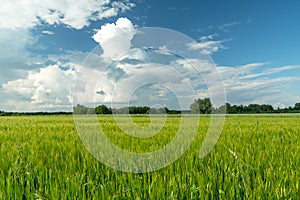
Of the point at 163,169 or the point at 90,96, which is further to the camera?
the point at 90,96

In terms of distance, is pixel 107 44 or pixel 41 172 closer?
pixel 41 172

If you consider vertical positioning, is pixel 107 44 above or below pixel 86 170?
above

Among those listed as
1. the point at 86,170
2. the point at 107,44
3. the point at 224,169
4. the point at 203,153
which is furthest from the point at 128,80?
the point at 224,169

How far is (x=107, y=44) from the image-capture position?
388cm

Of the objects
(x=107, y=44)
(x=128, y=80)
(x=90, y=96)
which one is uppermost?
(x=107, y=44)

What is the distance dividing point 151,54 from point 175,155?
7.39 feet

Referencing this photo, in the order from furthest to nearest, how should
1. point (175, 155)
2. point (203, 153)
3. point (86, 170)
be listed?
1. point (203, 153)
2. point (175, 155)
3. point (86, 170)

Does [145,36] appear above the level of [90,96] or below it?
above

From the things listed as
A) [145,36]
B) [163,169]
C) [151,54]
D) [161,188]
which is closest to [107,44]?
[145,36]

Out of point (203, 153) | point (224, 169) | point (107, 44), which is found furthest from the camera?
point (107, 44)

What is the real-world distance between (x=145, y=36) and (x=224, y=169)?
2600 mm

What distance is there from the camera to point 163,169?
2.51 metres

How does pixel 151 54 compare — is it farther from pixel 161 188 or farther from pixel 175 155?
pixel 161 188

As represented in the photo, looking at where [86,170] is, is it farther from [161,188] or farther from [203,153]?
[203,153]
